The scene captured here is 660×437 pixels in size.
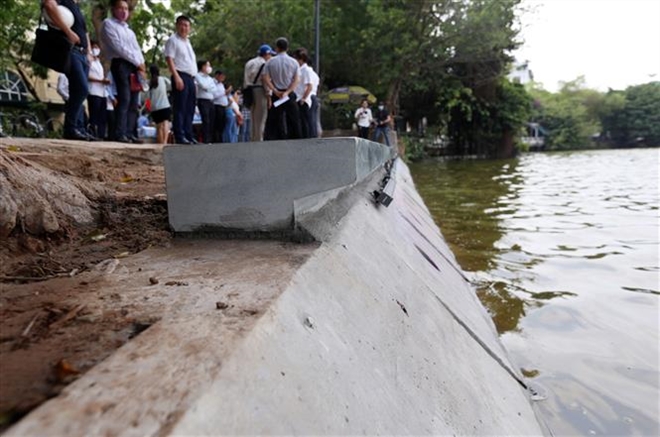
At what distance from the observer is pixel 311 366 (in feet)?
3.68

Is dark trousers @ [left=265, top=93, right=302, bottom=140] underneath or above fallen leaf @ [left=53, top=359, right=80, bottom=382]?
above

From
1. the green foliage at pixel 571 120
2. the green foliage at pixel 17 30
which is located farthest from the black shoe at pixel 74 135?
the green foliage at pixel 571 120

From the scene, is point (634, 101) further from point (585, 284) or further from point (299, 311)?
point (299, 311)

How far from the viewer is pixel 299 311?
129 cm

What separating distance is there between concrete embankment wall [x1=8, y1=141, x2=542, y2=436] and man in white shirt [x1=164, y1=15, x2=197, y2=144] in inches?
162

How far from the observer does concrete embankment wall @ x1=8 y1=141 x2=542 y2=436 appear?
2.69 ft

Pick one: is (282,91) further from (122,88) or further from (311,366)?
(311,366)

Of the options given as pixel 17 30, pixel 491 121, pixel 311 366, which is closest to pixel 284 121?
pixel 311 366

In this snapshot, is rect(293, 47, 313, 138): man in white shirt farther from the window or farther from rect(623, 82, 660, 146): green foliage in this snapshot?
rect(623, 82, 660, 146): green foliage

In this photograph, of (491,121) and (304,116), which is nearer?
(304,116)

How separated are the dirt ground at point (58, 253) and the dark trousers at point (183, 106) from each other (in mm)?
2224

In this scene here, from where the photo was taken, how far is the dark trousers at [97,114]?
5.57 metres

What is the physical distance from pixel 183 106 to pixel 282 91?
130 centimetres

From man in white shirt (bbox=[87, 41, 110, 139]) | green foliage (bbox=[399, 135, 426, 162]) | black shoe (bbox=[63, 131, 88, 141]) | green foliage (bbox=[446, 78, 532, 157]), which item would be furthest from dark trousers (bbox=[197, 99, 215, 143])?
green foliage (bbox=[446, 78, 532, 157])
